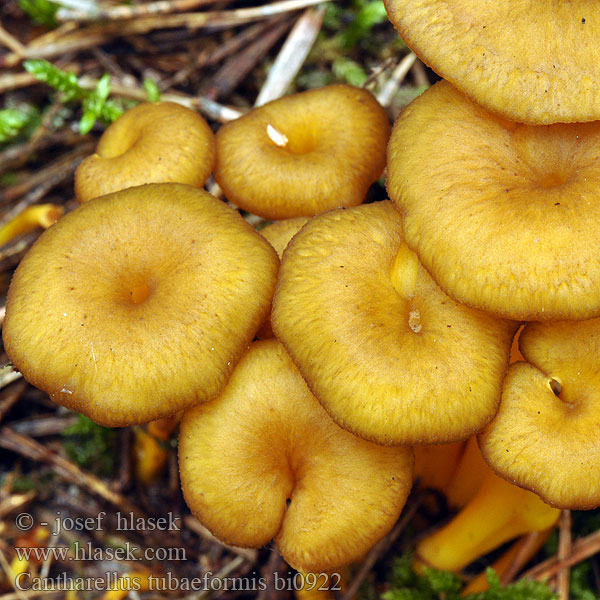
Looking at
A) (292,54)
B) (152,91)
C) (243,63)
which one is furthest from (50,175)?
(292,54)

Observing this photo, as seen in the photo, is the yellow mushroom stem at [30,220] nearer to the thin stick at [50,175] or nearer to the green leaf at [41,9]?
the thin stick at [50,175]

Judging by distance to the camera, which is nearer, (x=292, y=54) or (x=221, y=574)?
(x=221, y=574)

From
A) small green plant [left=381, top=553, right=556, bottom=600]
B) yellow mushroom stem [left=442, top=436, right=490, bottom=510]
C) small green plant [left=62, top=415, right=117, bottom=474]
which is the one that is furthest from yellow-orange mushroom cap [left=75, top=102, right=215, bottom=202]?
small green plant [left=381, top=553, right=556, bottom=600]

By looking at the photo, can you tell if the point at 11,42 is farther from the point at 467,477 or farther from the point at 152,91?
the point at 467,477

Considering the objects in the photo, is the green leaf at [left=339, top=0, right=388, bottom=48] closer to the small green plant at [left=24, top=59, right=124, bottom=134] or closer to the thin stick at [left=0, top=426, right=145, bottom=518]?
the small green plant at [left=24, top=59, right=124, bottom=134]

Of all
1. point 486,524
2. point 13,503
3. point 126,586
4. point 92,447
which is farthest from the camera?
point 92,447

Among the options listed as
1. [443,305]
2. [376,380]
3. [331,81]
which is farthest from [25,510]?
[331,81]

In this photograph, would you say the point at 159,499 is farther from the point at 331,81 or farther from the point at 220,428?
the point at 331,81
